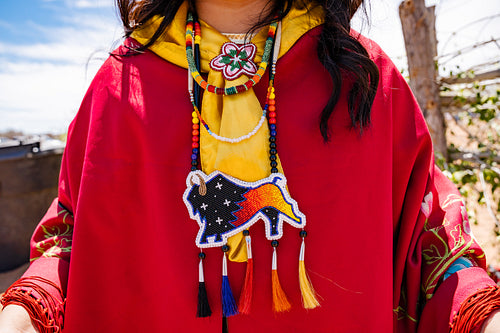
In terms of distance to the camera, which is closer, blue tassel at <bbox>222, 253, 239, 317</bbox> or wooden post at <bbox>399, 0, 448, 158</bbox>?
blue tassel at <bbox>222, 253, 239, 317</bbox>

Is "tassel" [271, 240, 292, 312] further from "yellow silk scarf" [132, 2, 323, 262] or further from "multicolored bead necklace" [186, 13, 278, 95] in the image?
"multicolored bead necklace" [186, 13, 278, 95]

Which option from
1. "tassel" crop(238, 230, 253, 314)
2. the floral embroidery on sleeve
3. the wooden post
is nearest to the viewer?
"tassel" crop(238, 230, 253, 314)

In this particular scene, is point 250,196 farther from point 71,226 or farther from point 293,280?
point 71,226

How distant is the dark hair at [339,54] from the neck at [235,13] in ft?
0.13

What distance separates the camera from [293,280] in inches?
42.9

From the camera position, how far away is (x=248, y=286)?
1049 mm

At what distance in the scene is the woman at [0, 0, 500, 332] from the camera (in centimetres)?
106

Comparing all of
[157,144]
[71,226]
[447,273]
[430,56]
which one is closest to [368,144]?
[447,273]

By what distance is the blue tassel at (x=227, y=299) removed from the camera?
1.04 meters

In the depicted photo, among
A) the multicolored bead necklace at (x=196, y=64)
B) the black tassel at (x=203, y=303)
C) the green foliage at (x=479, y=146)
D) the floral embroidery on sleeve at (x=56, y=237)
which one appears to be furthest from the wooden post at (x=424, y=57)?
the floral embroidery on sleeve at (x=56, y=237)

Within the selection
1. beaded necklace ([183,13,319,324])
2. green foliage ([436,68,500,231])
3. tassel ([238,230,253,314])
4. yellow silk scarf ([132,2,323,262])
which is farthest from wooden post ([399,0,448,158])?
tassel ([238,230,253,314])

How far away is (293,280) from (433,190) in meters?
0.54

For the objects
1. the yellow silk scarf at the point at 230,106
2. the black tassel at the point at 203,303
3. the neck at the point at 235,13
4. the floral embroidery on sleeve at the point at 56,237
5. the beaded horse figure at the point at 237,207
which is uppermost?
the neck at the point at 235,13

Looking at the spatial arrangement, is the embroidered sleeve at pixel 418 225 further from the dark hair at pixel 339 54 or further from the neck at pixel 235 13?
the neck at pixel 235 13
